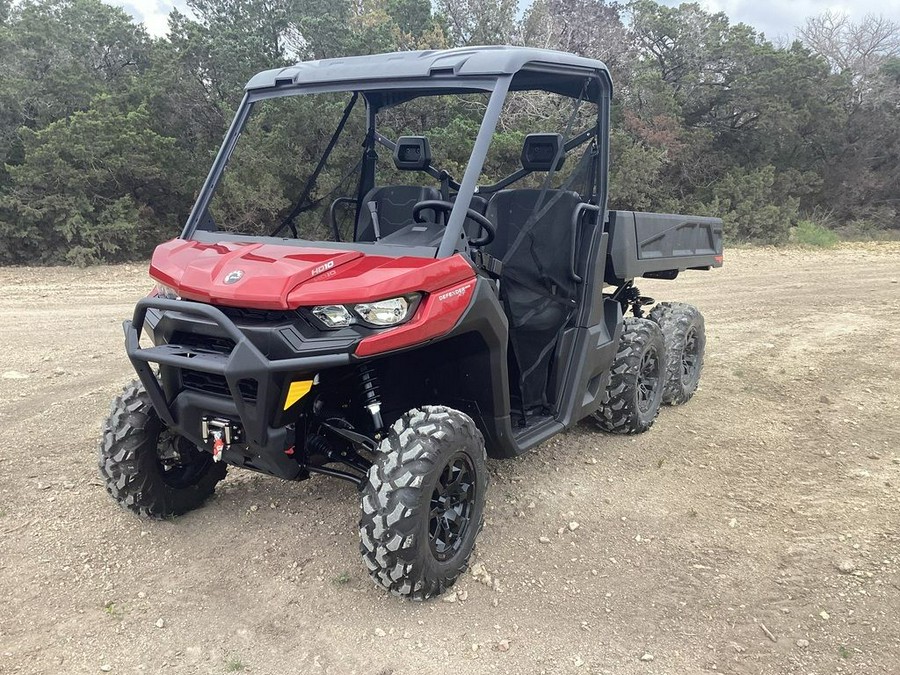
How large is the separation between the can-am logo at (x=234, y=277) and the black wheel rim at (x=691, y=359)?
3.98m

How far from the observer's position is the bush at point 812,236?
18906mm

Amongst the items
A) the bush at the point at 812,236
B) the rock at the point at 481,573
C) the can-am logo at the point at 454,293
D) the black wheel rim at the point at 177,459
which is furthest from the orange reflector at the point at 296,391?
the bush at the point at 812,236

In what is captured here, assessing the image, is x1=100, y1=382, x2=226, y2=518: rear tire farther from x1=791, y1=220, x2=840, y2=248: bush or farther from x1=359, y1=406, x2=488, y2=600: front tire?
x1=791, y1=220, x2=840, y2=248: bush

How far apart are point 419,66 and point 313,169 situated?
1463 mm

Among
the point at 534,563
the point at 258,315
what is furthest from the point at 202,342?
the point at 534,563

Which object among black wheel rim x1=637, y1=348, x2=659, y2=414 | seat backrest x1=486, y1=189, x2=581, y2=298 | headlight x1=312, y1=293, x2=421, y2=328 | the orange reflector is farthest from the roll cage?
black wheel rim x1=637, y1=348, x2=659, y2=414

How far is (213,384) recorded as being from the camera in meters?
2.93

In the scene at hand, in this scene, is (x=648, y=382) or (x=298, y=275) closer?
(x=298, y=275)

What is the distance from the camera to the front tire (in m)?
2.86

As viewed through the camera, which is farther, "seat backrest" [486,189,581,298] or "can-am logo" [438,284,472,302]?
"seat backrest" [486,189,581,298]

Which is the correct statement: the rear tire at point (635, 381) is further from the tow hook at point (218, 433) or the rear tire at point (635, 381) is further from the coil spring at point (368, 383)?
the tow hook at point (218, 433)

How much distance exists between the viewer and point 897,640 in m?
2.84

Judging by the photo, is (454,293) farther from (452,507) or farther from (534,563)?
(534,563)

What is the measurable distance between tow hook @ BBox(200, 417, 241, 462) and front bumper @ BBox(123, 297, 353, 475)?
27 millimetres
